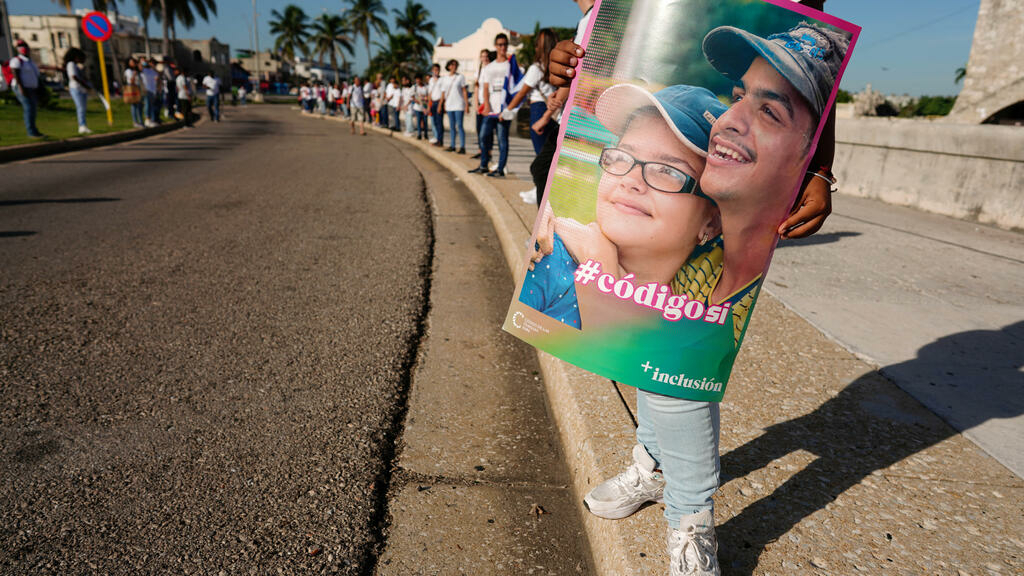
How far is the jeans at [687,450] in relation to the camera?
1396 millimetres

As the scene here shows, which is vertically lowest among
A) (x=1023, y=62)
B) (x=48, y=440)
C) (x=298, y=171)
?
(x=298, y=171)

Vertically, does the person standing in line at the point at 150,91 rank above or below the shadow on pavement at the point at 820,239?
below

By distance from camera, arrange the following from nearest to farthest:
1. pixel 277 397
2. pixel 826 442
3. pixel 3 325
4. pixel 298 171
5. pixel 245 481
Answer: pixel 245 481 < pixel 826 442 < pixel 277 397 < pixel 3 325 < pixel 298 171

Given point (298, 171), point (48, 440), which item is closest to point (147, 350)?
point (48, 440)

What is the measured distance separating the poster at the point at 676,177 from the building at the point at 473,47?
54517 millimetres

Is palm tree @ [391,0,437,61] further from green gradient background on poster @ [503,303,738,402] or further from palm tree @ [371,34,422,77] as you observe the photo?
green gradient background on poster @ [503,303,738,402]

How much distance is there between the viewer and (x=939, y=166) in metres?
6.78

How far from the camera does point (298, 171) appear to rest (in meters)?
9.34

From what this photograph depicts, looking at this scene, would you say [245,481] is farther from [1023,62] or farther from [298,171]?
[1023,62]

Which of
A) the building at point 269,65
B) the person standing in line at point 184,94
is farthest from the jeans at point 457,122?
the building at point 269,65

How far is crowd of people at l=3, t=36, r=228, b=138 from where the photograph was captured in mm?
11219

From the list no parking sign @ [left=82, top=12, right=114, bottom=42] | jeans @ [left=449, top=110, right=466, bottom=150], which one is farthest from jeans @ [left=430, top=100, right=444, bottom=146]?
no parking sign @ [left=82, top=12, right=114, bottom=42]

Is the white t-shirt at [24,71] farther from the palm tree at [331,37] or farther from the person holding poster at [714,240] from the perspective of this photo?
the palm tree at [331,37]

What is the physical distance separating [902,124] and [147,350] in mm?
8173
